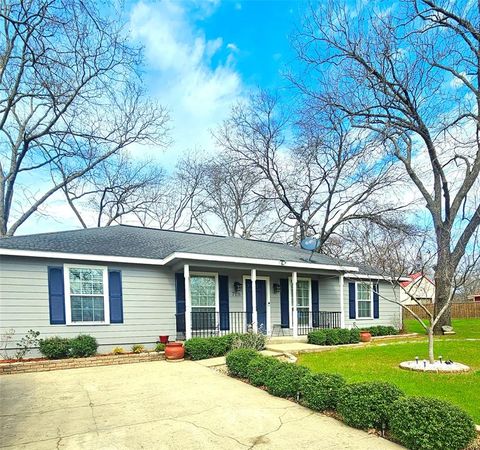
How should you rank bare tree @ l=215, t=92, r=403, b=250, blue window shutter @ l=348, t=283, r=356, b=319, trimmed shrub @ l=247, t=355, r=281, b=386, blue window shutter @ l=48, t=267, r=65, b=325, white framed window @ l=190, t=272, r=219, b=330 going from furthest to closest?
bare tree @ l=215, t=92, r=403, b=250, blue window shutter @ l=348, t=283, r=356, b=319, white framed window @ l=190, t=272, r=219, b=330, blue window shutter @ l=48, t=267, r=65, b=325, trimmed shrub @ l=247, t=355, r=281, b=386

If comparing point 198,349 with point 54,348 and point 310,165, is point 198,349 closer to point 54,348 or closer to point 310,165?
point 54,348

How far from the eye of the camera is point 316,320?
14008 mm

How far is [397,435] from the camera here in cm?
389

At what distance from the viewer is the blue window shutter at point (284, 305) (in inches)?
520

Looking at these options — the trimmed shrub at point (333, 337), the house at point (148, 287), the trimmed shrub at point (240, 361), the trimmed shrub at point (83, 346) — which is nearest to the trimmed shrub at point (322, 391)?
the trimmed shrub at point (240, 361)

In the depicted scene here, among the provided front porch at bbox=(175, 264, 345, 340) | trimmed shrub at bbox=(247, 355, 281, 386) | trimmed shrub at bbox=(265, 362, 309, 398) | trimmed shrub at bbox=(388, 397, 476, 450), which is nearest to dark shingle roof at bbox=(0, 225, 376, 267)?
front porch at bbox=(175, 264, 345, 340)

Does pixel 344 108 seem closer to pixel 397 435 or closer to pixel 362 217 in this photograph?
pixel 362 217

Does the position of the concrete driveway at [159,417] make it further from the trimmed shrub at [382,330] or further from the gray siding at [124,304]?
the trimmed shrub at [382,330]

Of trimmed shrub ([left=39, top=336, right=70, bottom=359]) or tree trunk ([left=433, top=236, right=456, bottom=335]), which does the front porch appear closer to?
trimmed shrub ([left=39, top=336, right=70, bottom=359])

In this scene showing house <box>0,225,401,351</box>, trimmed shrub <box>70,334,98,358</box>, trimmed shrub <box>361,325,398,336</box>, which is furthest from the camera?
trimmed shrub <box>361,325,398,336</box>

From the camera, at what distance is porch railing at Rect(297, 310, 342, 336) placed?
13.5 metres

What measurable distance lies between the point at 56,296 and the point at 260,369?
571 centimetres

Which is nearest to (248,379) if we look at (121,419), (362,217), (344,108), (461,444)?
(121,419)

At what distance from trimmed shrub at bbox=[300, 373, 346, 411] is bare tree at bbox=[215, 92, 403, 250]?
1523cm
